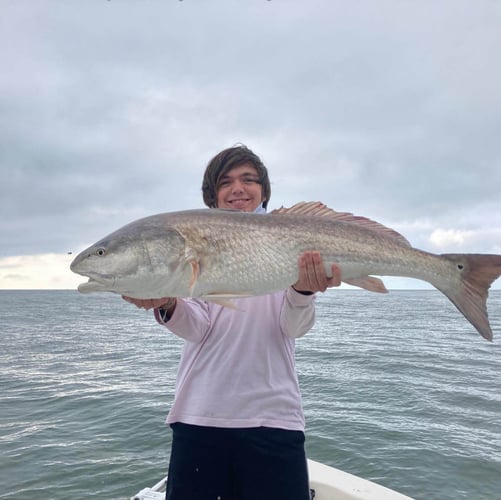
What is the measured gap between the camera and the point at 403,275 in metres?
3.65

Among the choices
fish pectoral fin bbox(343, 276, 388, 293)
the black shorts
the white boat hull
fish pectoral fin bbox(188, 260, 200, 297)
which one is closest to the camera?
the black shorts

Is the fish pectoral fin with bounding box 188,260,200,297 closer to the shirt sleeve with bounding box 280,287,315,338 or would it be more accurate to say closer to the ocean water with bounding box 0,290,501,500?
the shirt sleeve with bounding box 280,287,315,338

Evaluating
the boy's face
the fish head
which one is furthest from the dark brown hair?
the fish head

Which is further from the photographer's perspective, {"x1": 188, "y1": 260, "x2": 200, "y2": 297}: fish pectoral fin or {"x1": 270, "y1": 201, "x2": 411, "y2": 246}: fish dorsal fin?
{"x1": 270, "y1": 201, "x2": 411, "y2": 246}: fish dorsal fin

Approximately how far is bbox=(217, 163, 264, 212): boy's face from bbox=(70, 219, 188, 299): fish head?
75 cm

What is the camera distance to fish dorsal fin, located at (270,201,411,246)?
357 cm

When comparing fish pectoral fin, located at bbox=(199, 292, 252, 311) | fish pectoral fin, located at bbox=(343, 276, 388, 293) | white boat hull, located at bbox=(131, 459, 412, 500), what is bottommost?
white boat hull, located at bbox=(131, 459, 412, 500)

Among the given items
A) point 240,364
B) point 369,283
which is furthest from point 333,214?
point 240,364

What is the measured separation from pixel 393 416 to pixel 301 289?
11202mm

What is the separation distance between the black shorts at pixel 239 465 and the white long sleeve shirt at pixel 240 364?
0.08 metres

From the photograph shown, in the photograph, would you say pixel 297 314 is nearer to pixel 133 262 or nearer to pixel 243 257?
pixel 243 257

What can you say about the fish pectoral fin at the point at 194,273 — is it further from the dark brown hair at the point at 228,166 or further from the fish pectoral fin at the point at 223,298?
the dark brown hair at the point at 228,166

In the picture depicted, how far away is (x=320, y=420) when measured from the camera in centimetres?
1242

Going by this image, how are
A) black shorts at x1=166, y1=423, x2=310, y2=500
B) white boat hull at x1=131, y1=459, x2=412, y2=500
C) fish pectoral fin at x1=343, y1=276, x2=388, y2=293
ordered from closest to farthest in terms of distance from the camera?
1. black shorts at x1=166, y1=423, x2=310, y2=500
2. fish pectoral fin at x1=343, y1=276, x2=388, y2=293
3. white boat hull at x1=131, y1=459, x2=412, y2=500
